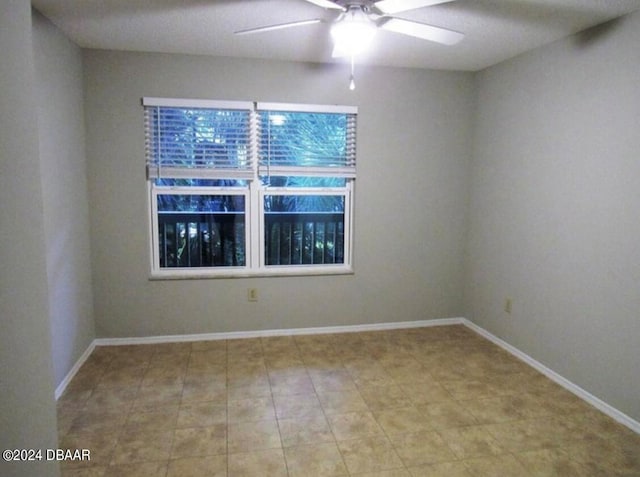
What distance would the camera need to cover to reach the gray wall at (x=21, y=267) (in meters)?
1.09

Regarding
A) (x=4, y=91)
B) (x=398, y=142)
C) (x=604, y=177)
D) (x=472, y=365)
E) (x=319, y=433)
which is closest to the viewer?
(x=4, y=91)

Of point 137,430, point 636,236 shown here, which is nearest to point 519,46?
point 636,236

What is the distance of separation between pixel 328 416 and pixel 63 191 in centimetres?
225

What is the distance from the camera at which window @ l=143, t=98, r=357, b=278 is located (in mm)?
3396

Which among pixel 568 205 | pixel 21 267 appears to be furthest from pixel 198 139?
pixel 568 205

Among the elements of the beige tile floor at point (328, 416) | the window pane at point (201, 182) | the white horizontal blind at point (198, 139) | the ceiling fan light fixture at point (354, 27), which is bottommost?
the beige tile floor at point (328, 416)

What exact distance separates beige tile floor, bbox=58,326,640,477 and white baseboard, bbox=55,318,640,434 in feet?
0.20

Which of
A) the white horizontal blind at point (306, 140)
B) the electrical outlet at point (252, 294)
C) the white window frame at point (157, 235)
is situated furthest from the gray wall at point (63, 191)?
the white horizontal blind at point (306, 140)

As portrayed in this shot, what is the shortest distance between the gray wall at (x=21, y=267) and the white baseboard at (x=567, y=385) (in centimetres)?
283

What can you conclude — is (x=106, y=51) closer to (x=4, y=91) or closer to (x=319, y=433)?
(x=4, y=91)

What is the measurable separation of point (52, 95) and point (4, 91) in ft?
6.08

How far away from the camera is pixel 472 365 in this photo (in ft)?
10.4

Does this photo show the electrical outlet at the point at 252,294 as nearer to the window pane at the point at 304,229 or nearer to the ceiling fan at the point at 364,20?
the window pane at the point at 304,229

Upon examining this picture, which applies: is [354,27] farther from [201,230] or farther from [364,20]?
[201,230]
